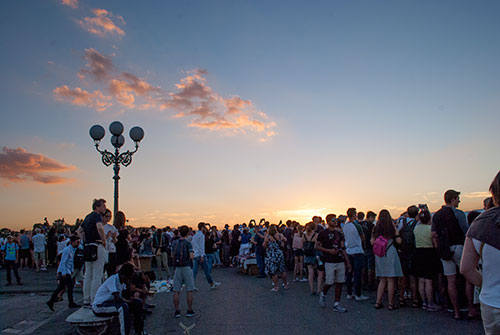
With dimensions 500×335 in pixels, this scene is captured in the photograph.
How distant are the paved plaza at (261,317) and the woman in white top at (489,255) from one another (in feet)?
14.2

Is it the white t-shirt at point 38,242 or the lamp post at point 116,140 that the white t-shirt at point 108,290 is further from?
the white t-shirt at point 38,242

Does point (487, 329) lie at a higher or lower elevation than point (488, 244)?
lower

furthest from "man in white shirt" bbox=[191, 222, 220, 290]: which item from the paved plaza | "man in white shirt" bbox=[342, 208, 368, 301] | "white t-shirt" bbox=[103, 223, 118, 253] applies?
"man in white shirt" bbox=[342, 208, 368, 301]

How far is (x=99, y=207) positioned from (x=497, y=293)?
740 cm

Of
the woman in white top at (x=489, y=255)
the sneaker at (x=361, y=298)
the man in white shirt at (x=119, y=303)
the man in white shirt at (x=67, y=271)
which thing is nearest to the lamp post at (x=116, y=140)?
the man in white shirt at (x=67, y=271)

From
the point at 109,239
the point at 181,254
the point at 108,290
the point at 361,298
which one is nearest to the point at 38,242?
the point at 109,239

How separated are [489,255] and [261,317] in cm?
627

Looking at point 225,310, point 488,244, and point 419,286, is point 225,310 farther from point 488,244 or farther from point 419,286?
point 488,244

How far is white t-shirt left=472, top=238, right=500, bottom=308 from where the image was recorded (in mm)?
2768

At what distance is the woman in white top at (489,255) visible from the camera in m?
2.76

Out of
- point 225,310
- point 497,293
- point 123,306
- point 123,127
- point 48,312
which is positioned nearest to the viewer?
point 497,293

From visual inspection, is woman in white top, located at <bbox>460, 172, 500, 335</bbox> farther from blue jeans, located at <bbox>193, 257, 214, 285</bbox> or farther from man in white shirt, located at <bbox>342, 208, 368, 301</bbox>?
blue jeans, located at <bbox>193, 257, 214, 285</bbox>

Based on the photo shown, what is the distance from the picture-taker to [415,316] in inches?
309

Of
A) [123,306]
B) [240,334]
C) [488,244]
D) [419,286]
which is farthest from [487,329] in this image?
[419,286]
